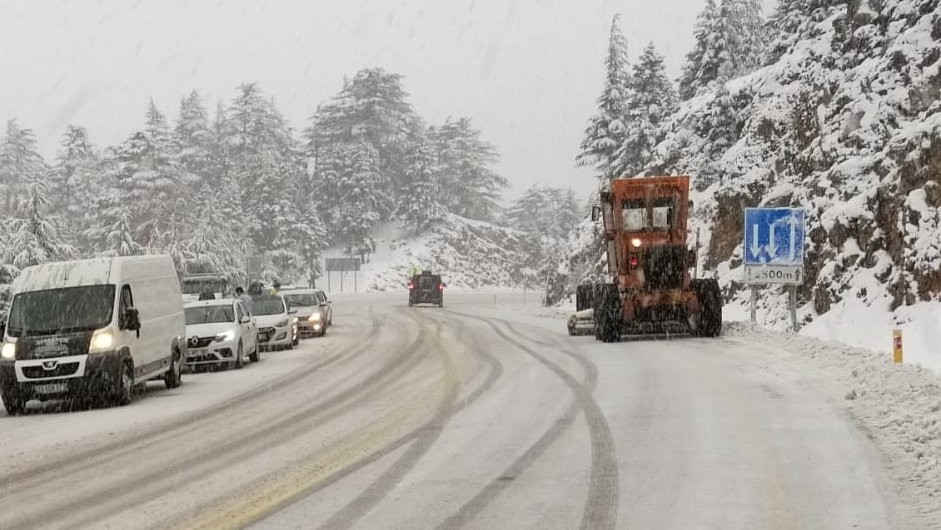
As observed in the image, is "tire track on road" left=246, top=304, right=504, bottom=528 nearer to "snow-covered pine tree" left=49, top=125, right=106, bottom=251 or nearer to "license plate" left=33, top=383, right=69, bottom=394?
"license plate" left=33, top=383, right=69, bottom=394

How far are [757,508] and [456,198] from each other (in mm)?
115234

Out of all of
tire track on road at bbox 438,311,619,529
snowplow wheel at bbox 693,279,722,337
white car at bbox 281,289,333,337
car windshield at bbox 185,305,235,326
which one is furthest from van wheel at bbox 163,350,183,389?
white car at bbox 281,289,333,337

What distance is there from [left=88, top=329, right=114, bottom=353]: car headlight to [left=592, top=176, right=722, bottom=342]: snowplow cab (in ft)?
40.3

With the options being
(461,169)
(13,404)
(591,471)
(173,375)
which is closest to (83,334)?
(13,404)

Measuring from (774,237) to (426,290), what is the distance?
36836 millimetres

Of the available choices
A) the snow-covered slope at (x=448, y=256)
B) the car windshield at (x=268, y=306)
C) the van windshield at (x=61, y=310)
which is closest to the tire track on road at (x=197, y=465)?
the van windshield at (x=61, y=310)

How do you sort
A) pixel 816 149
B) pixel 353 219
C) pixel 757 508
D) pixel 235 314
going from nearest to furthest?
pixel 757 508
pixel 235 314
pixel 816 149
pixel 353 219

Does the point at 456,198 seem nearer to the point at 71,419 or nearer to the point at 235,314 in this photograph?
the point at 235,314

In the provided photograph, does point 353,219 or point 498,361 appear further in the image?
point 353,219

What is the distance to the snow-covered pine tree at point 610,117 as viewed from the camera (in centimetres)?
5959

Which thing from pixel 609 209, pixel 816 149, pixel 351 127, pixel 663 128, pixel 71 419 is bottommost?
pixel 71 419

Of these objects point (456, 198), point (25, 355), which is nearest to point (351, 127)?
point (456, 198)

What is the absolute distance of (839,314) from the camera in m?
25.9

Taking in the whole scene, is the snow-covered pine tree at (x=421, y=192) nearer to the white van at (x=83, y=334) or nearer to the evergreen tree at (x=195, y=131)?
the evergreen tree at (x=195, y=131)
